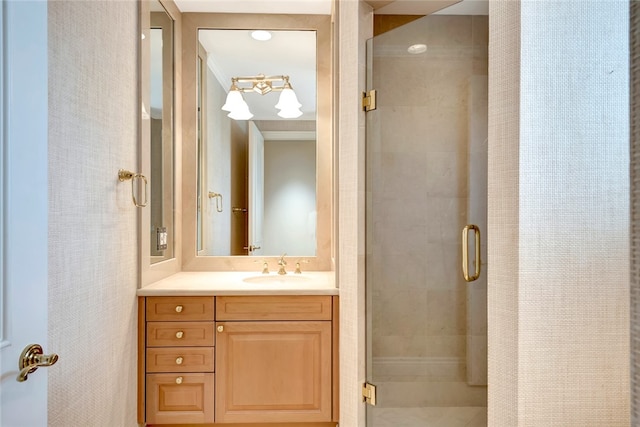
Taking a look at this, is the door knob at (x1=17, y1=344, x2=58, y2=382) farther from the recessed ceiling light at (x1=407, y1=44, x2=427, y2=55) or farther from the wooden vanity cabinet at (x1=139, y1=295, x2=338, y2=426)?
the recessed ceiling light at (x1=407, y1=44, x2=427, y2=55)

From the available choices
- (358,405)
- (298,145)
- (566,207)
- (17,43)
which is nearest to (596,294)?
(566,207)

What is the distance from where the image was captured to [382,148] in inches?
75.8

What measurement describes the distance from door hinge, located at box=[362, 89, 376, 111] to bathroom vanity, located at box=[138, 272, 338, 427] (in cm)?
93

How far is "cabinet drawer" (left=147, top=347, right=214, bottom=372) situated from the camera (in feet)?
6.59

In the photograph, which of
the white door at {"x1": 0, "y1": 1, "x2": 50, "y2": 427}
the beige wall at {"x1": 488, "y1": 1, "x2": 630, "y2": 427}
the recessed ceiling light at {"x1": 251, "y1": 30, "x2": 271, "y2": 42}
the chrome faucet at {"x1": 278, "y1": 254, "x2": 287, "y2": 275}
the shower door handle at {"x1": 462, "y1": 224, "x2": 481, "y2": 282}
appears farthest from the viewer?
the recessed ceiling light at {"x1": 251, "y1": 30, "x2": 271, "y2": 42}

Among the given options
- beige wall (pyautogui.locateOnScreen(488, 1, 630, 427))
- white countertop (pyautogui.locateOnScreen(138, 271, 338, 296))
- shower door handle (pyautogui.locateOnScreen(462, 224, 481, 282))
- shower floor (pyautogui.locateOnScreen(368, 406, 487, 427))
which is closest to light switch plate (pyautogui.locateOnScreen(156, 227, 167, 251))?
white countertop (pyautogui.locateOnScreen(138, 271, 338, 296))

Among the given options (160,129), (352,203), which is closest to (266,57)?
(160,129)

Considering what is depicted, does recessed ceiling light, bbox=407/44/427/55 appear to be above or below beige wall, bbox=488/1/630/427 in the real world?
above

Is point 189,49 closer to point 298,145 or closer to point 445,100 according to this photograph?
point 298,145

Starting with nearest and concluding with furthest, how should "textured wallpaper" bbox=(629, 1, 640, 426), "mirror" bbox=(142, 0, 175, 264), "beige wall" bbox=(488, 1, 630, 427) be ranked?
"textured wallpaper" bbox=(629, 1, 640, 426)
"beige wall" bbox=(488, 1, 630, 427)
"mirror" bbox=(142, 0, 175, 264)

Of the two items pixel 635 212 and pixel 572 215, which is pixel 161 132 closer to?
pixel 572 215

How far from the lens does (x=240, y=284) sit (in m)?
2.17

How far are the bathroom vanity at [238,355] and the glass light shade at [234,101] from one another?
49.4 inches

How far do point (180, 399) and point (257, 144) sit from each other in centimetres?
156
